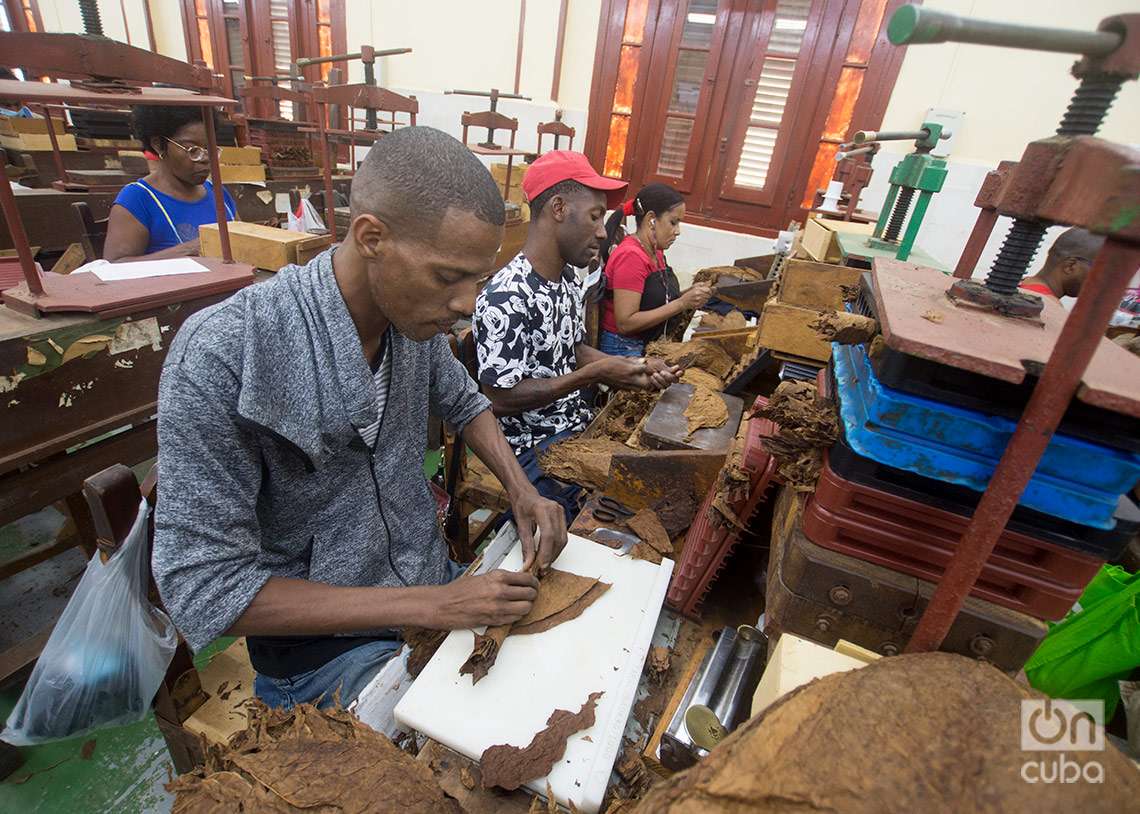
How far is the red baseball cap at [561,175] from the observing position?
2570 mm

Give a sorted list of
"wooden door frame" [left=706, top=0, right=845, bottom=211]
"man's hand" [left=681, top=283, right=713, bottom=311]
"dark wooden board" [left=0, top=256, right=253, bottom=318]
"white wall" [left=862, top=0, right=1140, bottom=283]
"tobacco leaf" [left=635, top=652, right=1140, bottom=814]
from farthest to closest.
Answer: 1. "wooden door frame" [left=706, top=0, right=845, bottom=211]
2. "white wall" [left=862, top=0, right=1140, bottom=283]
3. "man's hand" [left=681, top=283, right=713, bottom=311]
4. "dark wooden board" [left=0, top=256, right=253, bottom=318]
5. "tobacco leaf" [left=635, top=652, right=1140, bottom=814]

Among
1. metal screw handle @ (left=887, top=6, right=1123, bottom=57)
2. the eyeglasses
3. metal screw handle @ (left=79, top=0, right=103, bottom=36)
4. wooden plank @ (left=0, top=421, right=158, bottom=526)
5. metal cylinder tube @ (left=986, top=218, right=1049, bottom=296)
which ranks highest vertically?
metal screw handle @ (left=887, top=6, right=1123, bottom=57)

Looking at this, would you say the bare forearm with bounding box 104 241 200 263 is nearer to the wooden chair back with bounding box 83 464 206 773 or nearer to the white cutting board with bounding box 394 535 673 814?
the wooden chair back with bounding box 83 464 206 773

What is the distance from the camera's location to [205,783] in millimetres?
846

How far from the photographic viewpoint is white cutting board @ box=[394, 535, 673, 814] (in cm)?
91

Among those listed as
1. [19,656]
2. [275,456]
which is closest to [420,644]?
[275,456]

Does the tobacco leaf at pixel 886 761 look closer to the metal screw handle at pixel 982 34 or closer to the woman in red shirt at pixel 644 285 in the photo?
the metal screw handle at pixel 982 34

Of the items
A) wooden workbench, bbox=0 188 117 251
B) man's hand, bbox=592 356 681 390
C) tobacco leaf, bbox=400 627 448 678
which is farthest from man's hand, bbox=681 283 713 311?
wooden workbench, bbox=0 188 117 251

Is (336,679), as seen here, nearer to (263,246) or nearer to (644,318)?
(263,246)

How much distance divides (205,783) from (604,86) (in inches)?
317

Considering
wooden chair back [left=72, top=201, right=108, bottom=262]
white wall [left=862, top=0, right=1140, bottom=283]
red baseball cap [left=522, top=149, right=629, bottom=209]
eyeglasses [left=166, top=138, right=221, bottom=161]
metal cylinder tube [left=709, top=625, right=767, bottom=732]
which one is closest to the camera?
metal cylinder tube [left=709, top=625, right=767, bottom=732]

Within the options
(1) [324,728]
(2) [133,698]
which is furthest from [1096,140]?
(2) [133,698]

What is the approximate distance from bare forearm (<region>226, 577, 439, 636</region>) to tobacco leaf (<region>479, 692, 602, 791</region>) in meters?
0.35

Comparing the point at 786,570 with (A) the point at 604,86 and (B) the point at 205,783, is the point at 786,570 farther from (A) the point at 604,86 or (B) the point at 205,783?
(A) the point at 604,86
